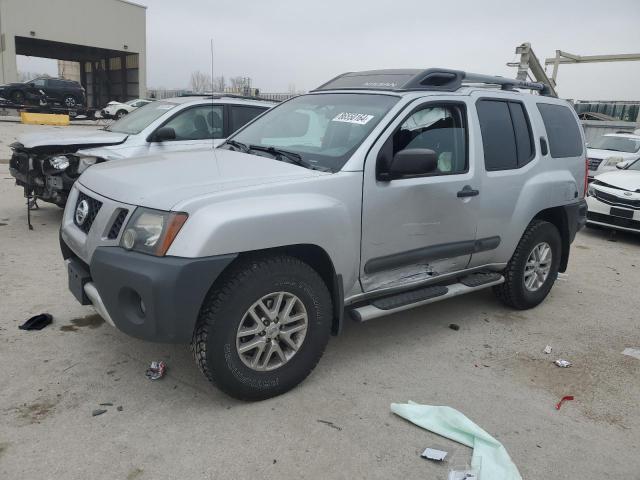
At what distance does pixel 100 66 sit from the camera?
42781 millimetres

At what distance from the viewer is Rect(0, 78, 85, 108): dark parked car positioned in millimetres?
24766

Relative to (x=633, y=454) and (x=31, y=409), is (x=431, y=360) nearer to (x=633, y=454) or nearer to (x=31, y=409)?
(x=633, y=454)

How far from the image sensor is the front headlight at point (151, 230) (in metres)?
2.53

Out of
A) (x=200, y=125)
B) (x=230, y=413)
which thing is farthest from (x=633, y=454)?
(x=200, y=125)

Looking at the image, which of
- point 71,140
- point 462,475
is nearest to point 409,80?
point 462,475

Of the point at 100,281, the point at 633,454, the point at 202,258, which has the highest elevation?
the point at 202,258

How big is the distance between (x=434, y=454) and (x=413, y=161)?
1.68 metres

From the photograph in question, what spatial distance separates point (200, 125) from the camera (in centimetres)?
684

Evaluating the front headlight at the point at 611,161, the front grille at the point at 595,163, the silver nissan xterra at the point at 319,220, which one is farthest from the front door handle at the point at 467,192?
the front grille at the point at 595,163

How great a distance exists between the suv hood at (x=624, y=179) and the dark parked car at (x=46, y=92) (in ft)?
85.8

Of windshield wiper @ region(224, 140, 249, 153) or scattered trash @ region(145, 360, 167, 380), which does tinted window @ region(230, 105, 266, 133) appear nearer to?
windshield wiper @ region(224, 140, 249, 153)

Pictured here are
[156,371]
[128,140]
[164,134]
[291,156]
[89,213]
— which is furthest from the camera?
[128,140]

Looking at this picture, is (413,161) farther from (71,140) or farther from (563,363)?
(71,140)

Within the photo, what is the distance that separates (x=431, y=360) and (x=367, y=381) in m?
0.60
